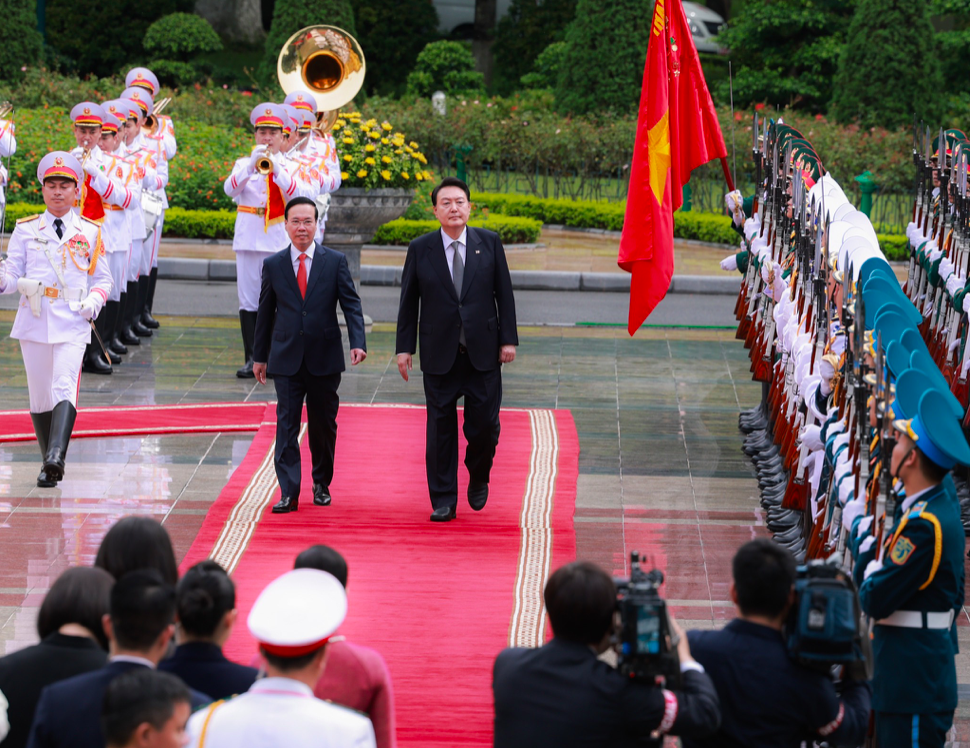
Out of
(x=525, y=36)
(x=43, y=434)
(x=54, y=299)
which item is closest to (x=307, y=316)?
(x=54, y=299)

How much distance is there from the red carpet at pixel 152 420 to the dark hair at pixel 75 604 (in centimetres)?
525

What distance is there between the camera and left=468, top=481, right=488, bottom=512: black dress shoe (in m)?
7.07

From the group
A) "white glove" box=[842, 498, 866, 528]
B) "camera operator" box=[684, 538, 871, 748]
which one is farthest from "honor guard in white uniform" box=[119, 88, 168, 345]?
"camera operator" box=[684, 538, 871, 748]

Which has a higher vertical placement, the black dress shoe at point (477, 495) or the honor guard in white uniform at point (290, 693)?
the honor guard in white uniform at point (290, 693)

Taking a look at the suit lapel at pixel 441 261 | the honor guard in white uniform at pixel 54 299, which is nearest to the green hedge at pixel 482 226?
the honor guard in white uniform at pixel 54 299

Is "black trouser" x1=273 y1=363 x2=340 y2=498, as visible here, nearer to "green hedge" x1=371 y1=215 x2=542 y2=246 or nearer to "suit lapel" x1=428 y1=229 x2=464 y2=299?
"suit lapel" x1=428 y1=229 x2=464 y2=299

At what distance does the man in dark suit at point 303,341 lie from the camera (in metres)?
6.94

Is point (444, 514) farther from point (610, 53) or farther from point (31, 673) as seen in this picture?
point (610, 53)

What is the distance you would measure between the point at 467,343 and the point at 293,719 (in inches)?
164

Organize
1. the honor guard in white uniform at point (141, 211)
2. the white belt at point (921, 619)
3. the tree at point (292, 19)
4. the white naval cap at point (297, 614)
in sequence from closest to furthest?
the white naval cap at point (297, 614), the white belt at point (921, 619), the honor guard in white uniform at point (141, 211), the tree at point (292, 19)

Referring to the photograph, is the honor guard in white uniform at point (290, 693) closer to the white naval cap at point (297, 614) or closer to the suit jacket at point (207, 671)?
the white naval cap at point (297, 614)

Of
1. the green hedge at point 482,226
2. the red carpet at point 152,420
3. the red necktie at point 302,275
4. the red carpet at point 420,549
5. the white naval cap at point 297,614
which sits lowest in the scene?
the red carpet at point 152,420

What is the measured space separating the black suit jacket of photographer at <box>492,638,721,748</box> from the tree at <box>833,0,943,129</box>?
20.3 m

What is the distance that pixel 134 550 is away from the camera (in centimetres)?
381
